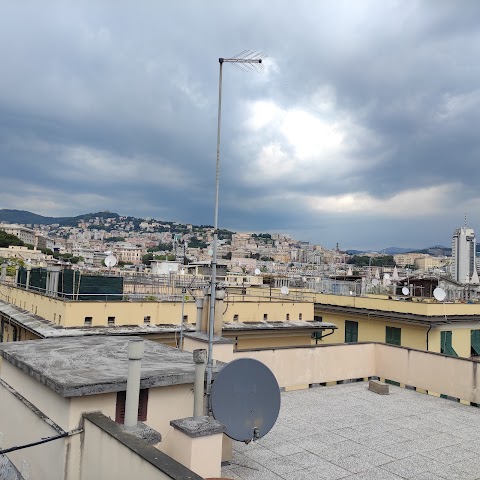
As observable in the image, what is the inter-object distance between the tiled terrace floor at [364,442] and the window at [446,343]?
11149 millimetres

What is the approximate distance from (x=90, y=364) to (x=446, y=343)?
20.1 m

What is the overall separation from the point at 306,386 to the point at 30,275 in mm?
17379

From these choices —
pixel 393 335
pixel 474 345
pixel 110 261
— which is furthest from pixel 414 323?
pixel 110 261

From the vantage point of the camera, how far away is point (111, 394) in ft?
20.2

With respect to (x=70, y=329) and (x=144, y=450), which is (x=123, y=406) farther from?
(x=70, y=329)

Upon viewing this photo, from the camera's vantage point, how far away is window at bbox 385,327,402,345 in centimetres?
2333

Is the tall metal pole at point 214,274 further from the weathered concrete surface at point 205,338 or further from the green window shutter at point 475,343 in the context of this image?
the green window shutter at point 475,343

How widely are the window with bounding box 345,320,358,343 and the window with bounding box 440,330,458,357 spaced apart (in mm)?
4751

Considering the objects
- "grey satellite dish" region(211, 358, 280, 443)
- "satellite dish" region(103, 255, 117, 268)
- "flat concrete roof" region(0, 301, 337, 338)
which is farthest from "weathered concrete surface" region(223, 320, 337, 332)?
"grey satellite dish" region(211, 358, 280, 443)

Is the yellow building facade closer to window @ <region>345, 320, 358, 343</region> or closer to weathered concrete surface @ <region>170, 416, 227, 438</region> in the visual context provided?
window @ <region>345, 320, 358, 343</region>

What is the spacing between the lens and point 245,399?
6977 millimetres

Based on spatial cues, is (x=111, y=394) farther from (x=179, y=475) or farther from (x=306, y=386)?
(x=306, y=386)

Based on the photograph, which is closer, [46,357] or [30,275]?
[46,357]

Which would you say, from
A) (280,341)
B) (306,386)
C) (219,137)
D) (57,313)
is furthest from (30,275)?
(219,137)
